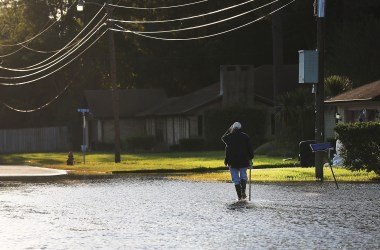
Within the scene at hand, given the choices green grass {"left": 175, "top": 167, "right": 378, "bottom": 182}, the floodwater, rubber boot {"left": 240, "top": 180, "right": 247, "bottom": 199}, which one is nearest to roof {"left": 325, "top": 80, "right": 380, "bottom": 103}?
green grass {"left": 175, "top": 167, "right": 378, "bottom": 182}

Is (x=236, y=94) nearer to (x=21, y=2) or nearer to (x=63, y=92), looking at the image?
(x=63, y=92)

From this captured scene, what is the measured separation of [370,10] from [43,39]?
2857 centimetres

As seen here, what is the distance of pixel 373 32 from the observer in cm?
6444

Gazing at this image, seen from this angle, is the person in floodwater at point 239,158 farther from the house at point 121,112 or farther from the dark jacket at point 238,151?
the house at point 121,112

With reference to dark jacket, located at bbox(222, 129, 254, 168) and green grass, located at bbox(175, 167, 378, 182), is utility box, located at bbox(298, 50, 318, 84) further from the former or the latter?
dark jacket, located at bbox(222, 129, 254, 168)

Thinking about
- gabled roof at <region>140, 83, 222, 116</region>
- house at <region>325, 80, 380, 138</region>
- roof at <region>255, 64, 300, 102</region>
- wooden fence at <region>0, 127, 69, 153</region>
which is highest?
roof at <region>255, 64, 300, 102</region>

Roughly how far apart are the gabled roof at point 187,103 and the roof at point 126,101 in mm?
1583

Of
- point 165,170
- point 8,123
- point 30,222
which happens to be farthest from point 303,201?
point 8,123

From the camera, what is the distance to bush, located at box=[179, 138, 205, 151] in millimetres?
69812

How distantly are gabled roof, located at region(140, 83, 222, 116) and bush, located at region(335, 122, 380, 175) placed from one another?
40.1 metres

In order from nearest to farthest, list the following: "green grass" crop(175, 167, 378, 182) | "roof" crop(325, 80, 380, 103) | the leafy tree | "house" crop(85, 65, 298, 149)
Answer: "green grass" crop(175, 167, 378, 182), "roof" crop(325, 80, 380, 103), the leafy tree, "house" crop(85, 65, 298, 149)

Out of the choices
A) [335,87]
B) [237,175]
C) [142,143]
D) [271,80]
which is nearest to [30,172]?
[335,87]

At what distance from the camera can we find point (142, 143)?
74.4 m

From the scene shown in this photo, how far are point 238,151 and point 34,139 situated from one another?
63779mm
